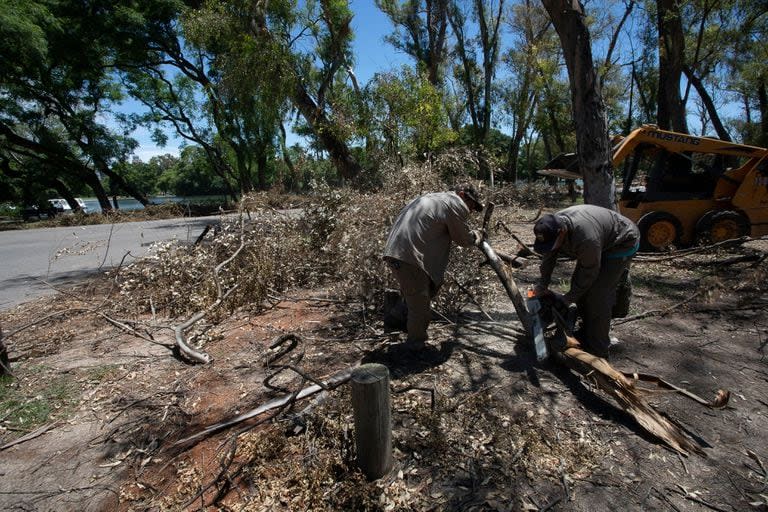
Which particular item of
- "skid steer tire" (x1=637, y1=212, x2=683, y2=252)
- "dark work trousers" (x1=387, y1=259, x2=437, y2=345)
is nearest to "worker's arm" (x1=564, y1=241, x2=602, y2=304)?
"dark work trousers" (x1=387, y1=259, x2=437, y2=345)

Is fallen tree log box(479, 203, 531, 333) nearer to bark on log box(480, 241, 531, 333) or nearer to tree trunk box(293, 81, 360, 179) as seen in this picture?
bark on log box(480, 241, 531, 333)

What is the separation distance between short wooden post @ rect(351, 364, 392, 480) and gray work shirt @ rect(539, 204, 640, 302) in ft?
6.42

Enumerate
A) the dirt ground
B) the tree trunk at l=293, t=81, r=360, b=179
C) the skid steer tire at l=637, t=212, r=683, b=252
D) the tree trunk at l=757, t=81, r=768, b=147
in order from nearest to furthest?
the dirt ground → the skid steer tire at l=637, t=212, r=683, b=252 → the tree trunk at l=293, t=81, r=360, b=179 → the tree trunk at l=757, t=81, r=768, b=147

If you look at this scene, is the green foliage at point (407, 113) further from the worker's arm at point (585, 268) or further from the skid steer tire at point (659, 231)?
the worker's arm at point (585, 268)

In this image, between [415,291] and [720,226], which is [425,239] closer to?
[415,291]

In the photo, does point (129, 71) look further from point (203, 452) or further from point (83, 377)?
point (203, 452)

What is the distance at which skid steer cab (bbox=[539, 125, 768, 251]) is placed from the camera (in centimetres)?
711

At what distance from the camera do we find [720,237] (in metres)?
7.31

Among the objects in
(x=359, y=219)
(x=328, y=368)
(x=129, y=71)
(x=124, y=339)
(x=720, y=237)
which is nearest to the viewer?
(x=328, y=368)

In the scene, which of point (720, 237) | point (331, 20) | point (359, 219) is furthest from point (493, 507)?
point (331, 20)

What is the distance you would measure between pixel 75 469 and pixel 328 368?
1996 millimetres

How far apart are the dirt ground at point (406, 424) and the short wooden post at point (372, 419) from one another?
0.13m

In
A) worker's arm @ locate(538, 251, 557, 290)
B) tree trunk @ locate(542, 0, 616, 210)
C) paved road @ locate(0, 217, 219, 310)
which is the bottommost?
paved road @ locate(0, 217, 219, 310)

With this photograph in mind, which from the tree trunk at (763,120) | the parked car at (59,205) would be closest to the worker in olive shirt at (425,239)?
the tree trunk at (763,120)
